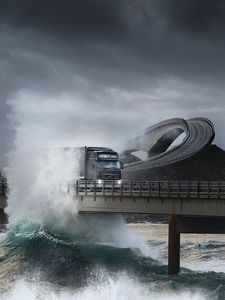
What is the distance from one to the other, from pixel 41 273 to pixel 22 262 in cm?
356

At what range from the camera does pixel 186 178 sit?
182125mm

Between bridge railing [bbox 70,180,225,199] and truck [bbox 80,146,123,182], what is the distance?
2.51m

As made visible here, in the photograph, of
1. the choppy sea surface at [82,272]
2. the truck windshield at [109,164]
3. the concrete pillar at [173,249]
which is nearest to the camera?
the choppy sea surface at [82,272]

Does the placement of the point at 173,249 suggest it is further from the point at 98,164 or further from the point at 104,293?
the point at 98,164

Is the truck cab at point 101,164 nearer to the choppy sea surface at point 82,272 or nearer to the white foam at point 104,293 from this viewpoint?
the choppy sea surface at point 82,272

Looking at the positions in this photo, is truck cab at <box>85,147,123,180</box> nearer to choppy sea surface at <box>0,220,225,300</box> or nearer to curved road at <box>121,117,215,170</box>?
choppy sea surface at <box>0,220,225,300</box>

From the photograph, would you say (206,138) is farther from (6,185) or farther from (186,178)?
(6,185)

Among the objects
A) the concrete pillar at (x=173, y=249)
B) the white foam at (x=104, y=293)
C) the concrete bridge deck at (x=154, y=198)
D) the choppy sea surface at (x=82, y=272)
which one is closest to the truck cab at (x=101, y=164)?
the concrete bridge deck at (x=154, y=198)

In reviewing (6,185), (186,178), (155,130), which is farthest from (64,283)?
(186,178)

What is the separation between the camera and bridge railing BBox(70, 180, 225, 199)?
187 feet

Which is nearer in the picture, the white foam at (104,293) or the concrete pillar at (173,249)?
the white foam at (104,293)

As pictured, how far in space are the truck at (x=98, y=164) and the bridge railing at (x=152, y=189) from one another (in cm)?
251

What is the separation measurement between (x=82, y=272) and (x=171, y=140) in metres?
118

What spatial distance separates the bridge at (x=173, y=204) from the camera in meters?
56.6
